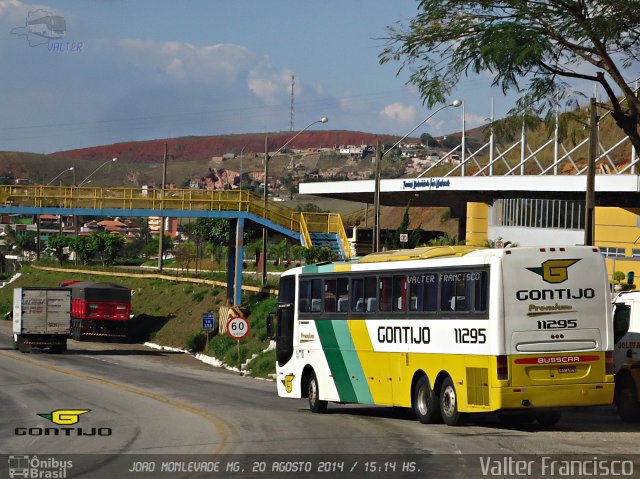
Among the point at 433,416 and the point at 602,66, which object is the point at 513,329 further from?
the point at 602,66

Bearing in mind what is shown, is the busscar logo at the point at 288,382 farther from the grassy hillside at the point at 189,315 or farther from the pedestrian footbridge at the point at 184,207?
the pedestrian footbridge at the point at 184,207

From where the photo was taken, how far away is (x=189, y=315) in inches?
2621

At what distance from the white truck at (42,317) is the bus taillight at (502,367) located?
38.8 metres

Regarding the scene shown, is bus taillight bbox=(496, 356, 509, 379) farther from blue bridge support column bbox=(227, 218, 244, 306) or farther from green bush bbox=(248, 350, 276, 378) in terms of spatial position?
blue bridge support column bbox=(227, 218, 244, 306)

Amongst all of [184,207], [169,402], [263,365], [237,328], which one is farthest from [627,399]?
[184,207]

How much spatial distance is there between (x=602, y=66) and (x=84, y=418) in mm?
14042

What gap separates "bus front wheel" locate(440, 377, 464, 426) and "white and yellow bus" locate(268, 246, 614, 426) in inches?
0.8

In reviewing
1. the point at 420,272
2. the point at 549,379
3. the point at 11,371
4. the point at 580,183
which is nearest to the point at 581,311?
the point at 549,379

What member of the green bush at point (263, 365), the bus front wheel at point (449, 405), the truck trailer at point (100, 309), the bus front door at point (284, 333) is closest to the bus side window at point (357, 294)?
the bus front door at point (284, 333)

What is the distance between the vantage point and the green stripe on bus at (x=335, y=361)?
83.2ft

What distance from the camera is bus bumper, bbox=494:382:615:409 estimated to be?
19125 millimetres

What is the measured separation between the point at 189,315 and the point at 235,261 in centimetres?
866

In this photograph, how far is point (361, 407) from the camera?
95.7ft

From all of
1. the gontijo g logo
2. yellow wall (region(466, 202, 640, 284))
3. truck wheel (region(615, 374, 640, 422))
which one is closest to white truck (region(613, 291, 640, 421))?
truck wheel (region(615, 374, 640, 422))
